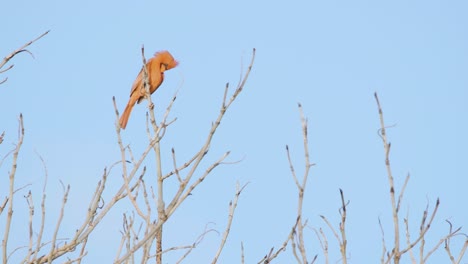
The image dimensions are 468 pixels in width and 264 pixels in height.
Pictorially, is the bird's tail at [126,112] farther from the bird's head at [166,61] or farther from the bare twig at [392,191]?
the bare twig at [392,191]

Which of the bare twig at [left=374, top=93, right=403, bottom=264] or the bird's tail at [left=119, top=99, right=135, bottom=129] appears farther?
the bird's tail at [left=119, top=99, right=135, bottom=129]

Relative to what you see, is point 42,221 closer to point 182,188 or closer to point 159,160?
point 182,188

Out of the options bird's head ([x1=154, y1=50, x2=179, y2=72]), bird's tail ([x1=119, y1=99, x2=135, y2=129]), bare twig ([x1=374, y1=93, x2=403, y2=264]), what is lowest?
bare twig ([x1=374, y1=93, x2=403, y2=264])

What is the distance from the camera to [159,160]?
4.59m

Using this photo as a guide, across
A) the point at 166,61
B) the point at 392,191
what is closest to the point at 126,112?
the point at 166,61

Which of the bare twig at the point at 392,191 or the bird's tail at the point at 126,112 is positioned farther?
the bird's tail at the point at 126,112

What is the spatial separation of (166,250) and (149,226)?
0.49m

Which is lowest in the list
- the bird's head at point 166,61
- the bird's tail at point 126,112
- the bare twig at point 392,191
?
the bare twig at point 392,191

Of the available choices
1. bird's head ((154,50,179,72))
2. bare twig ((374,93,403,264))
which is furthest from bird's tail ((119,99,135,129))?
bare twig ((374,93,403,264))

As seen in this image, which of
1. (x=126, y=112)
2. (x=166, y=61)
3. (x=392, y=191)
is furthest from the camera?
(x=126, y=112)

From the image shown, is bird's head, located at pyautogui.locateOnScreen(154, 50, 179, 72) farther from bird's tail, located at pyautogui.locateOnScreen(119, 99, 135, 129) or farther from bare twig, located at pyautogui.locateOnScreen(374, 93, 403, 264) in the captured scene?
bare twig, located at pyautogui.locateOnScreen(374, 93, 403, 264)

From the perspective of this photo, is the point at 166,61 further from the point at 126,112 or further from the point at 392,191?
the point at 392,191

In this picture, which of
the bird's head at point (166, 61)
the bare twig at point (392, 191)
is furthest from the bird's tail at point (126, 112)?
the bare twig at point (392, 191)

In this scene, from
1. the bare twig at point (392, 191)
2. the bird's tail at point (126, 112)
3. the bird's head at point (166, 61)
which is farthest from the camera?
the bird's tail at point (126, 112)
